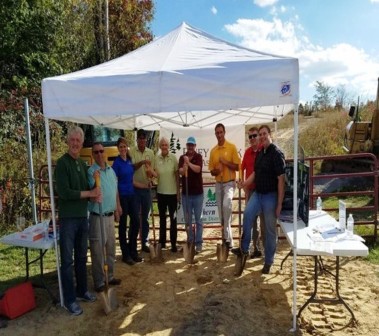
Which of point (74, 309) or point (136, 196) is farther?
point (136, 196)

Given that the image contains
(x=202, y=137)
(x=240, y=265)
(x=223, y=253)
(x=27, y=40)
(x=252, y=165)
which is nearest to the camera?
(x=240, y=265)

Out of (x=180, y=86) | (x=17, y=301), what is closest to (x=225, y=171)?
(x=180, y=86)

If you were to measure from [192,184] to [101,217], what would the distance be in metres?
1.98

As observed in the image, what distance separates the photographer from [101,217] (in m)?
4.34

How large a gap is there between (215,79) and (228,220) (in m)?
2.82

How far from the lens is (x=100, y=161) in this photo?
4.54m

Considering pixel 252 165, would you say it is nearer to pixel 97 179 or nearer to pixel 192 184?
pixel 192 184

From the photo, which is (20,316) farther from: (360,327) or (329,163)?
(329,163)

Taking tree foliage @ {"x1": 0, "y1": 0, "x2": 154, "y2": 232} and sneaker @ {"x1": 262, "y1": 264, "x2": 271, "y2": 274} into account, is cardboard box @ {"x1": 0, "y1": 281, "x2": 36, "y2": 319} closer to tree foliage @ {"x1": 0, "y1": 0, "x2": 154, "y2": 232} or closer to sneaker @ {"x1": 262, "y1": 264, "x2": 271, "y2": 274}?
sneaker @ {"x1": 262, "y1": 264, "x2": 271, "y2": 274}

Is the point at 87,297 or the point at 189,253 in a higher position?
the point at 189,253

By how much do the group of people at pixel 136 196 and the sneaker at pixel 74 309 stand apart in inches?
0.4

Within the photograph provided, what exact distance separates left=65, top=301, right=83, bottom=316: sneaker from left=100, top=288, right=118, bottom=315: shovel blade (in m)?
0.25

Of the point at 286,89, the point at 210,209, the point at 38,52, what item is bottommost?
the point at 210,209

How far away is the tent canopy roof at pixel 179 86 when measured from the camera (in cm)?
365
